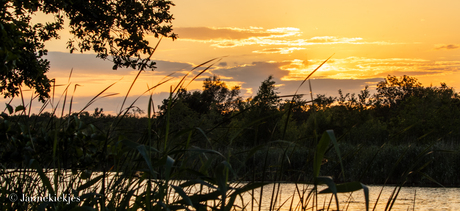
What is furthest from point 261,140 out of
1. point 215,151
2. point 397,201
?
point 397,201

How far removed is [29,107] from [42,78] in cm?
468

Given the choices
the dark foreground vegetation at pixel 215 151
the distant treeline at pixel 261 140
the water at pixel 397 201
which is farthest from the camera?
the water at pixel 397 201

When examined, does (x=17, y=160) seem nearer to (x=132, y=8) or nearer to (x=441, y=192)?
(x=132, y=8)

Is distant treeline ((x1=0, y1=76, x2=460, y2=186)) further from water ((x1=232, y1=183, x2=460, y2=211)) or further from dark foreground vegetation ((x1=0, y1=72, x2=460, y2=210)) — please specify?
water ((x1=232, y1=183, x2=460, y2=211))

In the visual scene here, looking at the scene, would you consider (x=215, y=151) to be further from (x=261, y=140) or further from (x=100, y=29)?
(x=100, y=29)

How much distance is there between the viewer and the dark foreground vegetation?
147 cm

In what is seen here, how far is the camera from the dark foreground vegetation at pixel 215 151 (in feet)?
4.84

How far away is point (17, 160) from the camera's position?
2.38 m

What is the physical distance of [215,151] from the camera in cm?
125

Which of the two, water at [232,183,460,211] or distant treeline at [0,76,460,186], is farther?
water at [232,183,460,211]

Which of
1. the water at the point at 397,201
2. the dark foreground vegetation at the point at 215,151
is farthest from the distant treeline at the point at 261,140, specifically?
the water at the point at 397,201

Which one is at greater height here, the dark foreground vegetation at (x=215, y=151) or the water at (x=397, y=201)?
the dark foreground vegetation at (x=215, y=151)

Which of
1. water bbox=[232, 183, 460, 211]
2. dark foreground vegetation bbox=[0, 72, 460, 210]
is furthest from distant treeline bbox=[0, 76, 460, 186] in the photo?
water bbox=[232, 183, 460, 211]

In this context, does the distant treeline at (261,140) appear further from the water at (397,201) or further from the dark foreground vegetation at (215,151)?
the water at (397,201)
